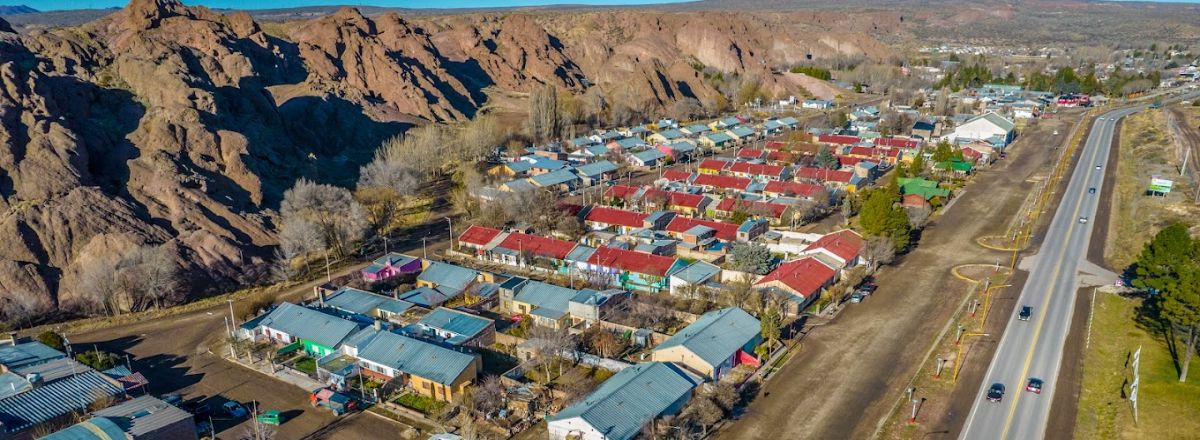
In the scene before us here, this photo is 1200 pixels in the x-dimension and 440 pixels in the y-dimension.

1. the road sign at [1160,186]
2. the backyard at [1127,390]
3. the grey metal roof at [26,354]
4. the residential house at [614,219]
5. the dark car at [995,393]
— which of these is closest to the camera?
the backyard at [1127,390]

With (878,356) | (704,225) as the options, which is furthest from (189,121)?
(878,356)

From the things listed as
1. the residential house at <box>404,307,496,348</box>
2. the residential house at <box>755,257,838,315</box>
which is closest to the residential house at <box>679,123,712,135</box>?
the residential house at <box>755,257,838,315</box>

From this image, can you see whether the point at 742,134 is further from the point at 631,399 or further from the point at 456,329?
the point at 631,399

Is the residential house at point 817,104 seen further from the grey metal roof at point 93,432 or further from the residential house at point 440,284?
the grey metal roof at point 93,432

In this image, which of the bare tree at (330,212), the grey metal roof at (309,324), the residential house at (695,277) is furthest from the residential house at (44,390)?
the residential house at (695,277)

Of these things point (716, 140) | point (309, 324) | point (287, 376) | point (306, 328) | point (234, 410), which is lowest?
point (287, 376)

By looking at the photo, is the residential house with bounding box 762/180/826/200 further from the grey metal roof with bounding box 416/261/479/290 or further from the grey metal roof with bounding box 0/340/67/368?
the grey metal roof with bounding box 0/340/67/368

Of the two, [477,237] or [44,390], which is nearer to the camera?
[44,390]
